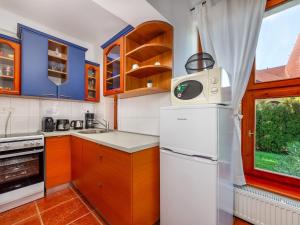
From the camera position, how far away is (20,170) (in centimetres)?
176

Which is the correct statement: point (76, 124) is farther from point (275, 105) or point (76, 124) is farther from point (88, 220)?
point (275, 105)

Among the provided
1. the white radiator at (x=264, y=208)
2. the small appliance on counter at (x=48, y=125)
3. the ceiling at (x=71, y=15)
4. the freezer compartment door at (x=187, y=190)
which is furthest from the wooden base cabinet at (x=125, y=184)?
the ceiling at (x=71, y=15)

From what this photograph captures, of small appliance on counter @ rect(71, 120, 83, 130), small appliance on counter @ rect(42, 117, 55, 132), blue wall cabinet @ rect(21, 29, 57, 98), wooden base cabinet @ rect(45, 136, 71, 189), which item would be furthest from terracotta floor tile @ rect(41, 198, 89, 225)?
blue wall cabinet @ rect(21, 29, 57, 98)

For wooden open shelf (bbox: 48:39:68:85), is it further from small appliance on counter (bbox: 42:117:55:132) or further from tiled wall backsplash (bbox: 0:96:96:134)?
small appliance on counter (bbox: 42:117:55:132)

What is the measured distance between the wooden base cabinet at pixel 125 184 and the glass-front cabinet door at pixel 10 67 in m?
1.32

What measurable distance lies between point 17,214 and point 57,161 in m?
0.64

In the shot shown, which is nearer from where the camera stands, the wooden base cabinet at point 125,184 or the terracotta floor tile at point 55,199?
the wooden base cabinet at point 125,184

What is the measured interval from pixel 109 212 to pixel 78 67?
2165mm

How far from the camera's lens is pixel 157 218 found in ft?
4.67

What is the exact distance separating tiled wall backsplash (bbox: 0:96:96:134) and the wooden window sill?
111 inches

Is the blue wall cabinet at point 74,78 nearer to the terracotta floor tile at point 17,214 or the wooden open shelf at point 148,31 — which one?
the wooden open shelf at point 148,31

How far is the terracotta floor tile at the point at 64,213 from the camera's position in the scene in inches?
59.1

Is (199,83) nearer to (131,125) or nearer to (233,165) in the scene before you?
(233,165)

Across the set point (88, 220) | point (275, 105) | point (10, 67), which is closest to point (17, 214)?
point (88, 220)
